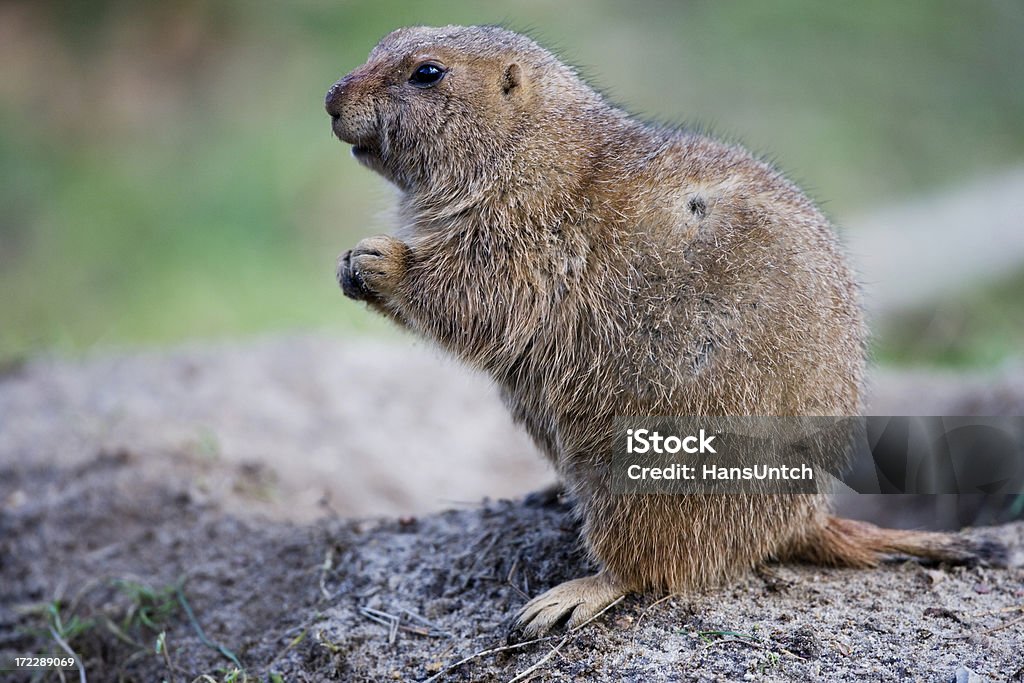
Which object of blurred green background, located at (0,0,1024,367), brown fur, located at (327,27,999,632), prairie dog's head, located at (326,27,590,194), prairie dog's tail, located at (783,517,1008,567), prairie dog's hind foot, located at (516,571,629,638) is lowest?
prairie dog's hind foot, located at (516,571,629,638)

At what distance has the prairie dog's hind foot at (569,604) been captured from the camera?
3.69 meters

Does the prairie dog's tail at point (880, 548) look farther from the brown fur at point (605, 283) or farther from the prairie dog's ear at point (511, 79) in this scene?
the prairie dog's ear at point (511, 79)

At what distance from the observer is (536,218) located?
404cm

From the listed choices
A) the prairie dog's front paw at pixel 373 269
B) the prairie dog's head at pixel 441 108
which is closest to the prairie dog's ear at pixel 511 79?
the prairie dog's head at pixel 441 108

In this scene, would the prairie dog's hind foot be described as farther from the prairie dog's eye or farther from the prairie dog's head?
the prairie dog's eye

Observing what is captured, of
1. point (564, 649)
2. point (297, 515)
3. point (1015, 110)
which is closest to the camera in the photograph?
point (564, 649)

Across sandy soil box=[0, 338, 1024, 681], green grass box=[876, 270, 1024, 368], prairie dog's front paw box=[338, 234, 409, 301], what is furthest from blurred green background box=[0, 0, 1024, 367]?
prairie dog's front paw box=[338, 234, 409, 301]

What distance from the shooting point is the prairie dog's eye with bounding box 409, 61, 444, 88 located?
167 inches

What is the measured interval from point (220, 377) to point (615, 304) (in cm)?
437

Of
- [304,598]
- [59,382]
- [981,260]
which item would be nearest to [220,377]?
[59,382]

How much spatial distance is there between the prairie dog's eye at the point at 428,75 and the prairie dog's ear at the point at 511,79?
28cm

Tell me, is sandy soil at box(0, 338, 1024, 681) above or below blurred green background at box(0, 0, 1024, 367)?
below

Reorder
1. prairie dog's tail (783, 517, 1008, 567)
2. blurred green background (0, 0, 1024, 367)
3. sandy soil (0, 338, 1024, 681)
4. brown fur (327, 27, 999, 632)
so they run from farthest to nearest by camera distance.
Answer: blurred green background (0, 0, 1024, 367)
prairie dog's tail (783, 517, 1008, 567)
brown fur (327, 27, 999, 632)
sandy soil (0, 338, 1024, 681)

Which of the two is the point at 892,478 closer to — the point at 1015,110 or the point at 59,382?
the point at 59,382
